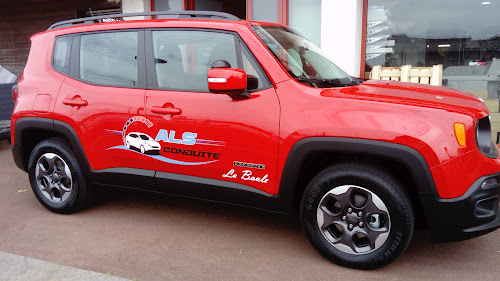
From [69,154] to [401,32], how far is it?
18.0 ft

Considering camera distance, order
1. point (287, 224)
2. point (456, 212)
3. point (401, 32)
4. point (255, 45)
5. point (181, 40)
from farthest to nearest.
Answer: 1. point (401, 32)
2. point (287, 224)
3. point (181, 40)
4. point (255, 45)
5. point (456, 212)

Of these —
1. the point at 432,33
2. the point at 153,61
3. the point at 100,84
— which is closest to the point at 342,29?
the point at 432,33

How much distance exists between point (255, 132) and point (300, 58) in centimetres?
90

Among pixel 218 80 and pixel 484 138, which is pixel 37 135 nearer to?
pixel 218 80

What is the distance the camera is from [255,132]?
3.09 metres

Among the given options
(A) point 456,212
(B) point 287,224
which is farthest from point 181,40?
(A) point 456,212

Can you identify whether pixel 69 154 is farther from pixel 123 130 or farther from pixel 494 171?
pixel 494 171

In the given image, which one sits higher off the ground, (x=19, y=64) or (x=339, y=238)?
(x=19, y=64)

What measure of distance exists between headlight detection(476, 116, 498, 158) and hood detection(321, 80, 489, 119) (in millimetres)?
60

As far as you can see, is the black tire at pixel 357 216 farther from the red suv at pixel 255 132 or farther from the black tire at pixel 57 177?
the black tire at pixel 57 177

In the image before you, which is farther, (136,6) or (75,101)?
(136,6)

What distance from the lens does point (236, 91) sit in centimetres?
306

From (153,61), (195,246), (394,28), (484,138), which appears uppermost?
(394,28)

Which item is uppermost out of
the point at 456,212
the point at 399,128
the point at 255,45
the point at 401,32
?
the point at 401,32
